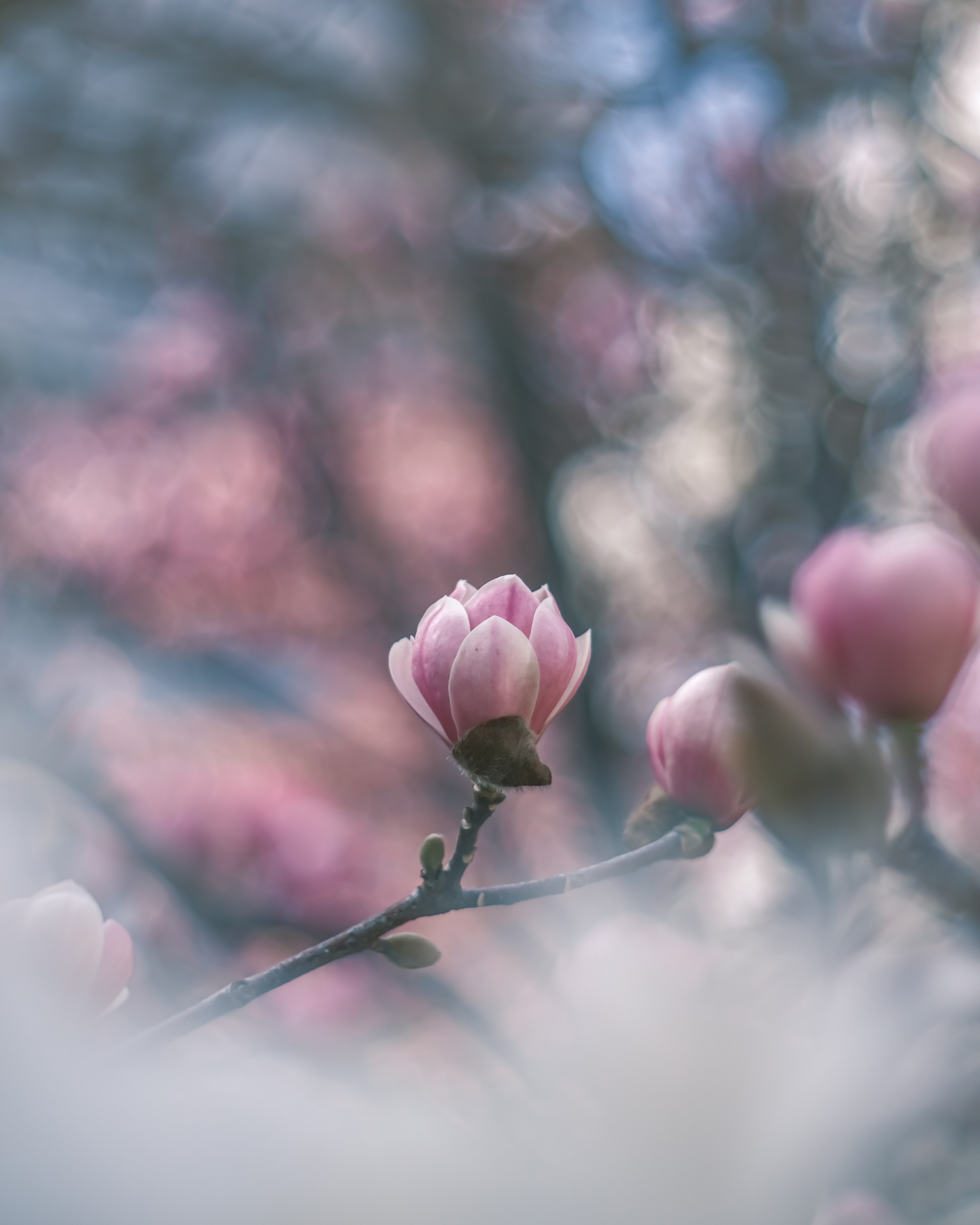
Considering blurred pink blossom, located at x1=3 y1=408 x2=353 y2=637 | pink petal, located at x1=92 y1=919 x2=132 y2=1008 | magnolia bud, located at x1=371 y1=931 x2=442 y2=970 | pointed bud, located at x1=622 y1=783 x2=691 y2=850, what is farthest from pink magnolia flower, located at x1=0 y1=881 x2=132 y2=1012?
blurred pink blossom, located at x1=3 y1=408 x2=353 y2=637

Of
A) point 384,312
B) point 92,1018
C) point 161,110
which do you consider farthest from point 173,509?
point 92,1018

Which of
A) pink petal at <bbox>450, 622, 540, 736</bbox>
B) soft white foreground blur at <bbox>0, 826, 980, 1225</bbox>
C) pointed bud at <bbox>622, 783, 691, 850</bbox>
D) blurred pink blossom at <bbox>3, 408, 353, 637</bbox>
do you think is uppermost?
blurred pink blossom at <bbox>3, 408, 353, 637</bbox>

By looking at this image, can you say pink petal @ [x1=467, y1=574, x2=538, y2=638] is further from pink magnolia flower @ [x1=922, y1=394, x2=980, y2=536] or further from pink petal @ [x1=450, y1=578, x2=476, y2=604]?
pink magnolia flower @ [x1=922, y1=394, x2=980, y2=536]

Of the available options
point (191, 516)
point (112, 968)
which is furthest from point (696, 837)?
point (191, 516)

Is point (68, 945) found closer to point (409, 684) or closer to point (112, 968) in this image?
point (112, 968)

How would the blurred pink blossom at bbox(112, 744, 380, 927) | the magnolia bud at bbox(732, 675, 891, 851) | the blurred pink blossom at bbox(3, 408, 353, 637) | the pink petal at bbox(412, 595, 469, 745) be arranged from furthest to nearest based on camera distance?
the blurred pink blossom at bbox(3, 408, 353, 637), the blurred pink blossom at bbox(112, 744, 380, 927), the pink petal at bbox(412, 595, 469, 745), the magnolia bud at bbox(732, 675, 891, 851)

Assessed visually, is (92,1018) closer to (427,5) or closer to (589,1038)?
(589,1038)
